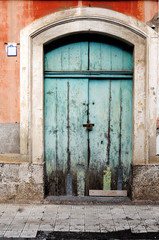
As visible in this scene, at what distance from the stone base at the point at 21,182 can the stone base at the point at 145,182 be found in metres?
1.60

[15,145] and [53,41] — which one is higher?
[53,41]

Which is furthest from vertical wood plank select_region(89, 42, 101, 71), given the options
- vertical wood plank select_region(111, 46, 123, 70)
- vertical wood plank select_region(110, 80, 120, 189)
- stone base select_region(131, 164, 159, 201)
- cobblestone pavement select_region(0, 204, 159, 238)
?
cobblestone pavement select_region(0, 204, 159, 238)

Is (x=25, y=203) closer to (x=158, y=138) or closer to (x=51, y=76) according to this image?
(x=51, y=76)

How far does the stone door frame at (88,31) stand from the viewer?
457cm

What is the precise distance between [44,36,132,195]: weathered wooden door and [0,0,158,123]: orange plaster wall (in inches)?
21.8

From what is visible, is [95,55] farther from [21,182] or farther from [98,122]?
[21,182]

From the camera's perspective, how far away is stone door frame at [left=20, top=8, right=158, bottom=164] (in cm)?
457

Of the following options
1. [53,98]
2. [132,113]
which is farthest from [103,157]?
[53,98]

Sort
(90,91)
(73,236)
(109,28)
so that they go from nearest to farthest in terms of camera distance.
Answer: (73,236) < (109,28) < (90,91)

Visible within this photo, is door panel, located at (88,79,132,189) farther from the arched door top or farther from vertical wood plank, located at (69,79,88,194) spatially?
the arched door top

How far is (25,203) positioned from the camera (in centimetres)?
471

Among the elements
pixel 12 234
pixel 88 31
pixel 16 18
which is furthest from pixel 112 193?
pixel 16 18

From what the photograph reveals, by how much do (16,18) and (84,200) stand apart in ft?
11.0

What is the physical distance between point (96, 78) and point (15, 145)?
1.85m
